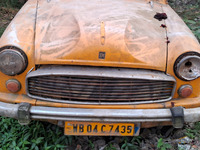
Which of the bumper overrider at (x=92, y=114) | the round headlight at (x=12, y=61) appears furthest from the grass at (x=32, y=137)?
the round headlight at (x=12, y=61)

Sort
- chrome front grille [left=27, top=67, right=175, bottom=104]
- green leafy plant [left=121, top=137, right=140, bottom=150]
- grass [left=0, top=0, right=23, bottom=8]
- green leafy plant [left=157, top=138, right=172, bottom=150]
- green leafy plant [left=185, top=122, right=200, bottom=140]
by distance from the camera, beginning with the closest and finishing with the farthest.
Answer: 1. chrome front grille [left=27, top=67, right=175, bottom=104]
2. green leafy plant [left=157, top=138, right=172, bottom=150]
3. green leafy plant [left=121, top=137, right=140, bottom=150]
4. green leafy plant [left=185, top=122, right=200, bottom=140]
5. grass [left=0, top=0, right=23, bottom=8]

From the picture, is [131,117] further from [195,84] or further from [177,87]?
[195,84]

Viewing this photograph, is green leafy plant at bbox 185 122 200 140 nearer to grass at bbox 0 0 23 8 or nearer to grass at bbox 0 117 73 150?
grass at bbox 0 117 73 150

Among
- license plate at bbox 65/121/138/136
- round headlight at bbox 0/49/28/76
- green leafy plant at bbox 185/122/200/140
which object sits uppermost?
round headlight at bbox 0/49/28/76

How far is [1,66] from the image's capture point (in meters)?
2.31

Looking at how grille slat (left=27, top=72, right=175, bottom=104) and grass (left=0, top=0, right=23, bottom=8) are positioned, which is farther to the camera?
grass (left=0, top=0, right=23, bottom=8)

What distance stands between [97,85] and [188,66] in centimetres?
91

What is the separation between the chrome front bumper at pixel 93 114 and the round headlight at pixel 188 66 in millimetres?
392

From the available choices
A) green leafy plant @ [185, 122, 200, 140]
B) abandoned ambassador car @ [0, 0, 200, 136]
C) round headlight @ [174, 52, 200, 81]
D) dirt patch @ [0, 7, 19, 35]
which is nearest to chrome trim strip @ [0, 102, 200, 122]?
abandoned ambassador car @ [0, 0, 200, 136]

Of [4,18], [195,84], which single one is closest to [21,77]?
[195,84]

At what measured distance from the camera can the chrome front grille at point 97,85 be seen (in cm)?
225

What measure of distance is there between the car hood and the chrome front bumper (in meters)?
0.42

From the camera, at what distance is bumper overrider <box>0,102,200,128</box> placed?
225cm

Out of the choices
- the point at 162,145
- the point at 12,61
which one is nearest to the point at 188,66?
the point at 162,145
